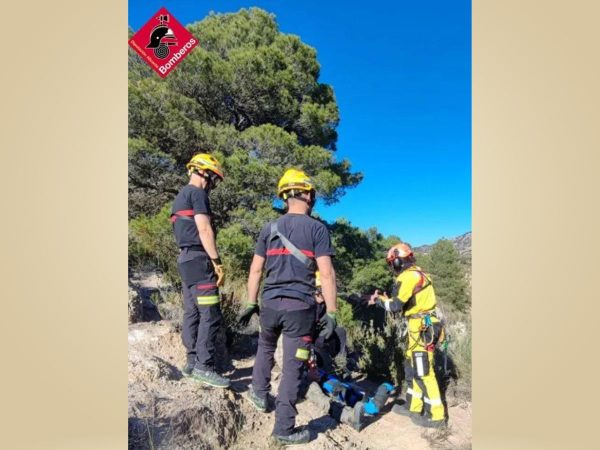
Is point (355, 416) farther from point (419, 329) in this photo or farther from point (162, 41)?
point (162, 41)

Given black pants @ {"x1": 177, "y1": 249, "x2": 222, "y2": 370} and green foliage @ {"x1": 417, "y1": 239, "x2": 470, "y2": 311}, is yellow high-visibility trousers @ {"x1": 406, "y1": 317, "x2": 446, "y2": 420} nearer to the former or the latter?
green foliage @ {"x1": 417, "y1": 239, "x2": 470, "y2": 311}

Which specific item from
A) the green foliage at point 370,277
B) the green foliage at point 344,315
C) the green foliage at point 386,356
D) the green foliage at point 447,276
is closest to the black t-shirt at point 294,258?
the green foliage at point 386,356

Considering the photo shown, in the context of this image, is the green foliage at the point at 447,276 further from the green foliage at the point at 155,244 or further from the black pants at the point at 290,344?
the green foliage at the point at 155,244

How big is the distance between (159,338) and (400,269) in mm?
2630

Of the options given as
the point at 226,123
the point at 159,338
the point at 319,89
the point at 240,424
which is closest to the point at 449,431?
the point at 240,424

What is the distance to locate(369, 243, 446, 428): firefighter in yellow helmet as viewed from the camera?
4.04 metres

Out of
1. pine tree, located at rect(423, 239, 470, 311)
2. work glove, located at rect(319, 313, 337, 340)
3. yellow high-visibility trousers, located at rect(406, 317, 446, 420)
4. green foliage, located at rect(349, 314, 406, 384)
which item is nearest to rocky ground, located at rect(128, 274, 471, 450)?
yellow high-visibility trousers, located at rect(406, 317, 446, 420)

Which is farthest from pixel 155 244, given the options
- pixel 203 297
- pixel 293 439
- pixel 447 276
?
pixel 447 276

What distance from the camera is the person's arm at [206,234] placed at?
3453 millimetres

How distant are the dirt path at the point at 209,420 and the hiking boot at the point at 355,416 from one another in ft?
0.19

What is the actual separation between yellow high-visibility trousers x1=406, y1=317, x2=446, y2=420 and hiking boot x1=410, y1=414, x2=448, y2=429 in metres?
0.04

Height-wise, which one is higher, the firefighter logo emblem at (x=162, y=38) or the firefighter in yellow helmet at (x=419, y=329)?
the firefighter logo emblem at (x=162, y=38)

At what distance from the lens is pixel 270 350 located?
3256 mm

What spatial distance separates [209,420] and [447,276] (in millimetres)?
4962
